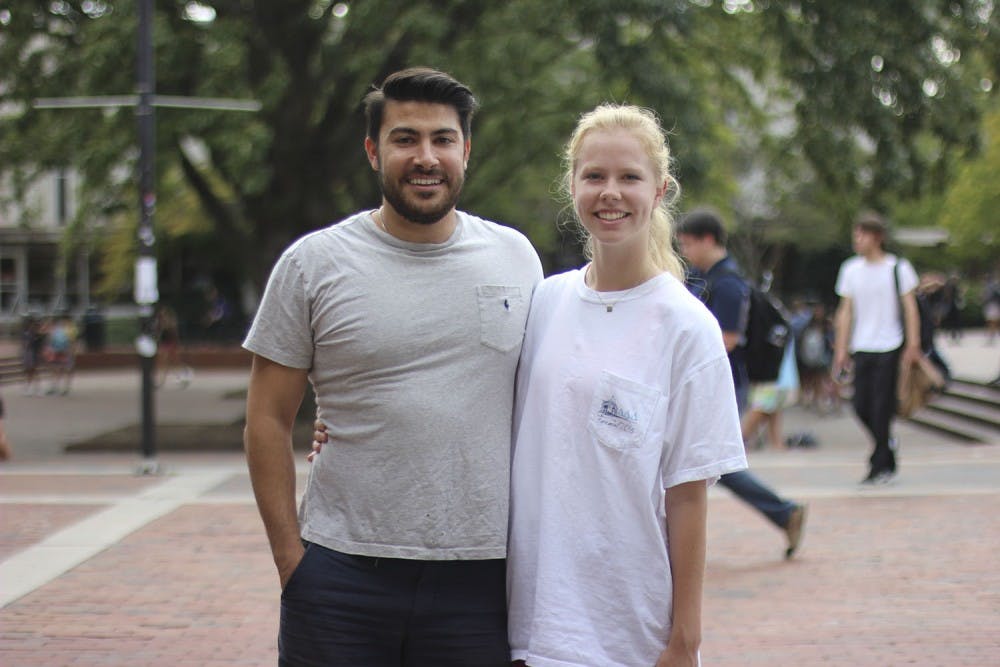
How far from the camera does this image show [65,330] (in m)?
24.5

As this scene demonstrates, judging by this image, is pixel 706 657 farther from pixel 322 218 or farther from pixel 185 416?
pixel 185 416

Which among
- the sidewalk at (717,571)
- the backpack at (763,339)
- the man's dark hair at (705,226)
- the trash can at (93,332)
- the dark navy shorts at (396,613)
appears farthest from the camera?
the trash can at (93,332)

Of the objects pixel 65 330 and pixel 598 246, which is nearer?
pixel 598 246

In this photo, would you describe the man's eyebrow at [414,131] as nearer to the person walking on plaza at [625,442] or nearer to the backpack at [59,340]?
the person walking on plaza at [625,442]

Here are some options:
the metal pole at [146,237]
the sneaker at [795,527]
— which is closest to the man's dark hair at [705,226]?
the sneaker at [795,527]

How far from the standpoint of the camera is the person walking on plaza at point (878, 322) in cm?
809

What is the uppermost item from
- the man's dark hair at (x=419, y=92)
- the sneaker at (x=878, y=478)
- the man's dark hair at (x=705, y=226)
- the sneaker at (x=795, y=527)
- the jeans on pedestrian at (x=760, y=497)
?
the man's dark hair at (x=419, y=92)

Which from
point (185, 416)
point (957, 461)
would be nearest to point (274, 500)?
point (957, 461)

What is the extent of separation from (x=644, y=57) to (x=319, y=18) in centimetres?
446

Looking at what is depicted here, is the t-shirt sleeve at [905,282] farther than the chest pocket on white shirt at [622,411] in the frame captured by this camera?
Yes

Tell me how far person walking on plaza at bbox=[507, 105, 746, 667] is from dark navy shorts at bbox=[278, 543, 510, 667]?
12 cm

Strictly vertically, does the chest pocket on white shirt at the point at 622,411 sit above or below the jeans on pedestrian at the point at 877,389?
above

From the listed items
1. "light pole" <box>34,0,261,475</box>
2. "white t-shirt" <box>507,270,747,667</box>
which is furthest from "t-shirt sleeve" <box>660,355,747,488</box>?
"light pole" <box>34,0,261,475</box>

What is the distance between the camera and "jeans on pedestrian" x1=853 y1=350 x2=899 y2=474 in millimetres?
8102
